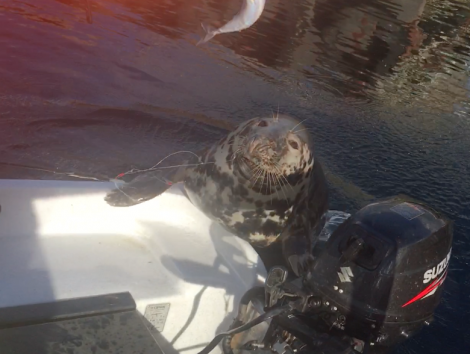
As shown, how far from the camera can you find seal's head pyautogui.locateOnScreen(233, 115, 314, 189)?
397cm

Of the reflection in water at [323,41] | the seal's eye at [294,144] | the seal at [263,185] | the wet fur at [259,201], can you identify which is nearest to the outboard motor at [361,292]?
the seal at [263,185]

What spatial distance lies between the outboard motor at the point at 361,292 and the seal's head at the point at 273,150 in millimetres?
1587

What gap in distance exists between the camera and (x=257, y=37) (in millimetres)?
11359

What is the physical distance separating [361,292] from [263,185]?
77.7 inches

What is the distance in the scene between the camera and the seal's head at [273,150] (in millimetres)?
3969

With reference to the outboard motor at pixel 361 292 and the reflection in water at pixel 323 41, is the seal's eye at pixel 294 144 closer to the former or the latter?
the outboard motor at pixel 361 292

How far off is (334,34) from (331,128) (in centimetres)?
701

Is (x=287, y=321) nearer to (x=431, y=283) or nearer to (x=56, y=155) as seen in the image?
(x=431, y=283)

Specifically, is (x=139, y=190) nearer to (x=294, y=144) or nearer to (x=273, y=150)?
Result: (x=273, y=150)

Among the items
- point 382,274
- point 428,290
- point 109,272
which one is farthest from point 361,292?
point 109,272

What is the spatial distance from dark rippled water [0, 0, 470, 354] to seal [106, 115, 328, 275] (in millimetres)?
1137

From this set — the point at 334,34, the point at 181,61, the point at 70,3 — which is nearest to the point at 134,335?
the point at 181,61

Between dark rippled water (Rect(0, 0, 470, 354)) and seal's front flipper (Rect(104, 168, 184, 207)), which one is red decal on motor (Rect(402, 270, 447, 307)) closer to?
dark rippled water (Rect(0, 0, 470, 354))

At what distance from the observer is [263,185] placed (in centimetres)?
418
